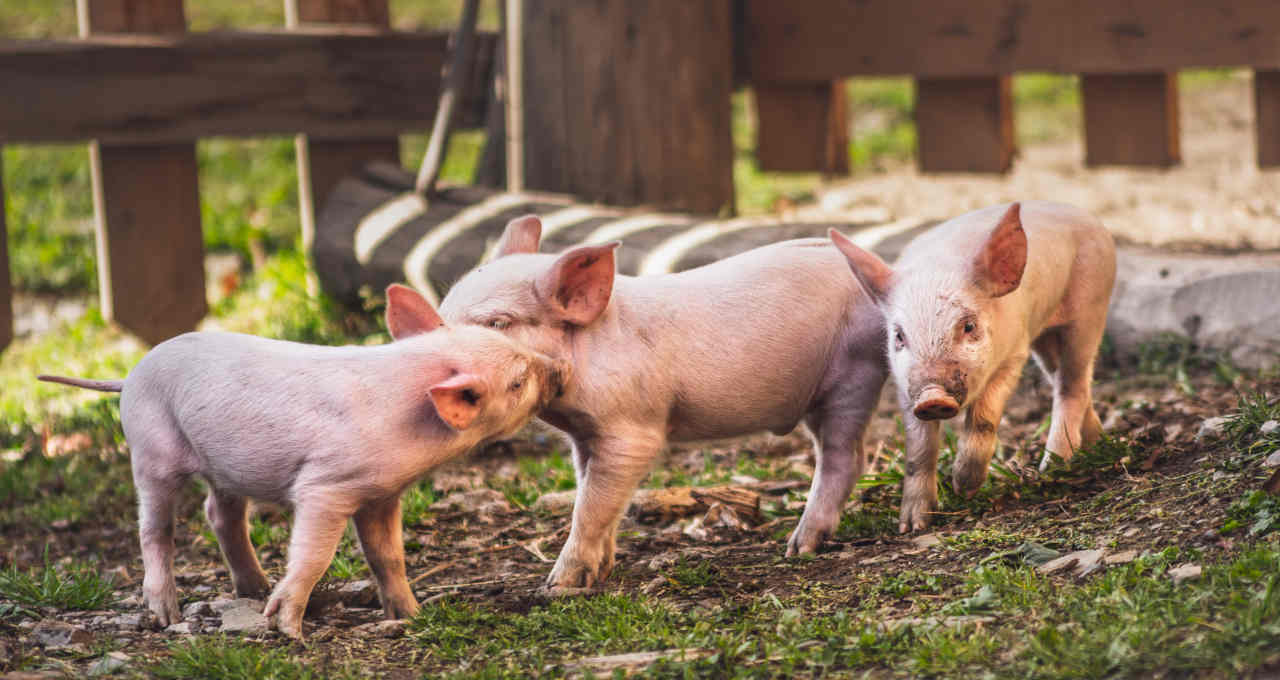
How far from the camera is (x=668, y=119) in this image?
6.67 meters

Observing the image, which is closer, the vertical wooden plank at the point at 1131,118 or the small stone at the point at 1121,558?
the small stone at the point at 1121,558

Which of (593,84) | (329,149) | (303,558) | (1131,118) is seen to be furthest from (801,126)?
(303,558)

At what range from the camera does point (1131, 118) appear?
21.5 ft

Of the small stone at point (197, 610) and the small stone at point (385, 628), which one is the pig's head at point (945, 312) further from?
the small stone at point (197, 610)

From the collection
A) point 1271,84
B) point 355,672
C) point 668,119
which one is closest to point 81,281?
point 668,119

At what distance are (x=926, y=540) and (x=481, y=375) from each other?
1.20 meters

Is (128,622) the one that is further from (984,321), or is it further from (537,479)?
(984,321)

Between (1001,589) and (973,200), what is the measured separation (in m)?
4.65

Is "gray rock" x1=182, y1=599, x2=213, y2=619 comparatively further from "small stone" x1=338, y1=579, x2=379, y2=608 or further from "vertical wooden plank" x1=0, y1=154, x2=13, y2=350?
"vertical wooden plank" x1=0, y1=154, x2=13, y2=350

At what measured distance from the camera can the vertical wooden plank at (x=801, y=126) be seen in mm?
7395

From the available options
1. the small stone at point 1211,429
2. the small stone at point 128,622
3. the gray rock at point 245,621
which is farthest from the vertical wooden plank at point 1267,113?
the small stone at point 128,622

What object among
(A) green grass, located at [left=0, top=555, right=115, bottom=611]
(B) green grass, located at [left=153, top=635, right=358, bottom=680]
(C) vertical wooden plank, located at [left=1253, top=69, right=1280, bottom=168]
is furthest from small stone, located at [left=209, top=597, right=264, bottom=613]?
(C) vertical wooden plank, located at [left=1253, top=69, right=1280, bottom=168]

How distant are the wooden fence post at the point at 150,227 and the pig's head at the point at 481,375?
3895 millimetres

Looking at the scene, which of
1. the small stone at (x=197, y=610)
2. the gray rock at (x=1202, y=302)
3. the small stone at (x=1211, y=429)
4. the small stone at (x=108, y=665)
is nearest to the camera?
the small stone at (x=108, y=665)
